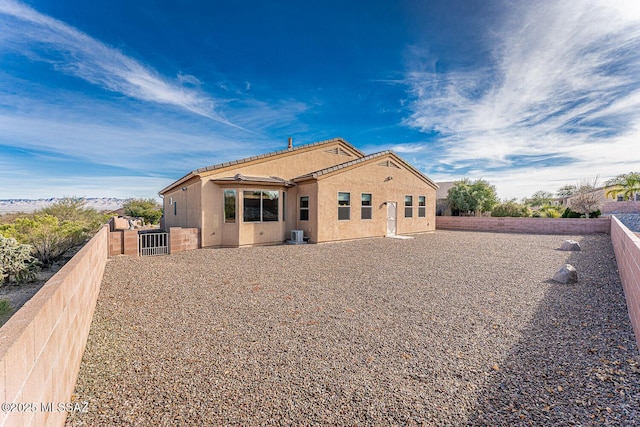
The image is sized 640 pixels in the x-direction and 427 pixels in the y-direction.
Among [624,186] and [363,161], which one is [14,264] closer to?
[363,161]

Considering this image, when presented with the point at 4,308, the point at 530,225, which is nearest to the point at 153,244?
the point at 4,308

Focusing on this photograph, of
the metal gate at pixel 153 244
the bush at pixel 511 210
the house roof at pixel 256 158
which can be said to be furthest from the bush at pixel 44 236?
the bush at pixel 511 210

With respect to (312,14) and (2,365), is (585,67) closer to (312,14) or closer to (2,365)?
(312,14)

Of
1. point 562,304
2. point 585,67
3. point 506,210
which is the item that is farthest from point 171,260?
point 506,210

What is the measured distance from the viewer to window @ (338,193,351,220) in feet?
47.7

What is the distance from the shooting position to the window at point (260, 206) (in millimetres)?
12625

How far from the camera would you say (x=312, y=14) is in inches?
460

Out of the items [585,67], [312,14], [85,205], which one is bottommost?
[85,205]

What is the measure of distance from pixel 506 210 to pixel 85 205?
3630 cm

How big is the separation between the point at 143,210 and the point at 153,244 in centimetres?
2809

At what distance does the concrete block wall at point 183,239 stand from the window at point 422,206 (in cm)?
1505

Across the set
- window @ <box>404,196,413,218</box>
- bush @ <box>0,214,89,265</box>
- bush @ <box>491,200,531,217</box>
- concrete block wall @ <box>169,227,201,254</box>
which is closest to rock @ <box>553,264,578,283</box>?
window @ <box>404,196,413,218</box>

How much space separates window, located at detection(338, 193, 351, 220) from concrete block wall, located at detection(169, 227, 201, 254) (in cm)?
737

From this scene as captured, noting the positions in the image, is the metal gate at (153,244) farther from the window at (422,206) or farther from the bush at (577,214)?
the bush at (577,214)
